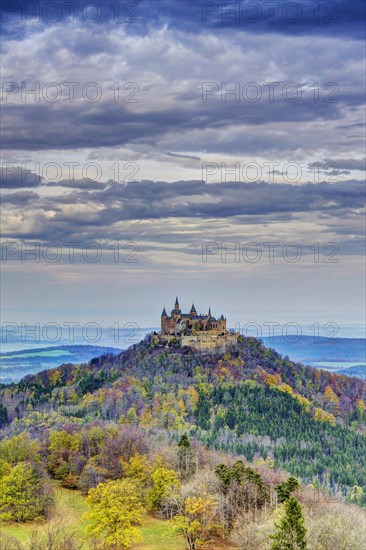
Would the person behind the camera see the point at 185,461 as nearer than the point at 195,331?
Yes

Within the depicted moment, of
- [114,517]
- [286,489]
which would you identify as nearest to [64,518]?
[114,517]

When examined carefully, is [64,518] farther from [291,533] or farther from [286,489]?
[291,533]

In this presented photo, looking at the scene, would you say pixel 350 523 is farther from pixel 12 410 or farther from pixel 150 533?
pixel 12 410

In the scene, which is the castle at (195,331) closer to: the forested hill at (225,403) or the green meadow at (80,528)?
the forested hill at (225,403)

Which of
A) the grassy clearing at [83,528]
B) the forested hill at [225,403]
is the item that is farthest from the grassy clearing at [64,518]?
the forested hill at [225,403]

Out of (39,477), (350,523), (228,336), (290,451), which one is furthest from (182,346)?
(350,523)

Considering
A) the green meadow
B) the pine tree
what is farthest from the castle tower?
the pine tree
